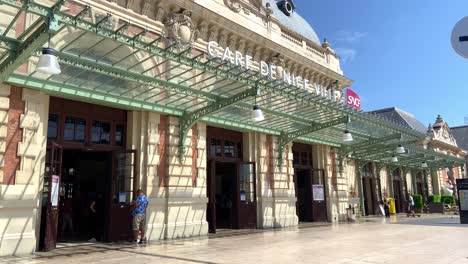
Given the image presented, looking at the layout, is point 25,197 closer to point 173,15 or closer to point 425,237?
point 173,15

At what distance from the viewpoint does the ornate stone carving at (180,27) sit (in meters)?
12.8

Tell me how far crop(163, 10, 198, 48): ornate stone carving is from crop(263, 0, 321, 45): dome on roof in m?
7.24

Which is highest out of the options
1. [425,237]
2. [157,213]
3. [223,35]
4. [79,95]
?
[223,35]

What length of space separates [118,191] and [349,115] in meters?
8.16

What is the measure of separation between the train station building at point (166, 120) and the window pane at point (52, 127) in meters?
0.03

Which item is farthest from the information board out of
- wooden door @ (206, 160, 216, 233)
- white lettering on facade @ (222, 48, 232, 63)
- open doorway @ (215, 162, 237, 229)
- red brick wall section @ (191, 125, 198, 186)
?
red brick wall section @ (191, 125, 198, 186)

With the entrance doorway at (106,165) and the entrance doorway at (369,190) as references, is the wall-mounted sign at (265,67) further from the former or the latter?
the entrance doorway at (369,190)

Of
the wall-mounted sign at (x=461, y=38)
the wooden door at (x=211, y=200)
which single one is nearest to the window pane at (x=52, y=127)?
the wooden door at (x=211, y=200)

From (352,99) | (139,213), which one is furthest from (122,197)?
(352,99)

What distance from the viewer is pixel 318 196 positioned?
62.0 feet

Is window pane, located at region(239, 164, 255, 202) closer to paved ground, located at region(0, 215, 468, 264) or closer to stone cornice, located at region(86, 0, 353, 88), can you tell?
paved ground, located at region(0, 215, 468, 264)

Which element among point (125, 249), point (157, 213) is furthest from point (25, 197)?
point (157, 213)

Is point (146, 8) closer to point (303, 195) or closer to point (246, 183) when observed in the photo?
point (246, 183)

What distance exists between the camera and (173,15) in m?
13.0
